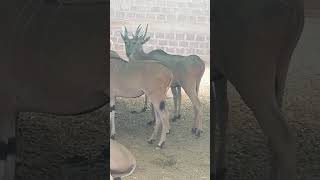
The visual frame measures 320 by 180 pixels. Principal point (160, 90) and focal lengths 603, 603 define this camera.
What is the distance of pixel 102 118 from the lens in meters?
1.41

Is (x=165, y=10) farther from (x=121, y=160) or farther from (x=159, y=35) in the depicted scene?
(x=121, y=160)

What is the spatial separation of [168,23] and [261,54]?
0.24 metres

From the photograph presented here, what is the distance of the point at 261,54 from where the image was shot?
1.11 meters

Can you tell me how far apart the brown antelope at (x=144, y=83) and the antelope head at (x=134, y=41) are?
0.02 m

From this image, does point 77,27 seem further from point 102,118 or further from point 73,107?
point 102,118

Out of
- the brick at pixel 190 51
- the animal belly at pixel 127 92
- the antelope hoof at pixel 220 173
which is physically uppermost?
the brick at pixel 190 51

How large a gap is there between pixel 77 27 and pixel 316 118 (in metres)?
0.57

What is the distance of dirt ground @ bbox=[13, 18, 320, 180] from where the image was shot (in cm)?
97

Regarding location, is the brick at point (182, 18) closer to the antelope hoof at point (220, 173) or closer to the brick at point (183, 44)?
the brick at point (183, 44)

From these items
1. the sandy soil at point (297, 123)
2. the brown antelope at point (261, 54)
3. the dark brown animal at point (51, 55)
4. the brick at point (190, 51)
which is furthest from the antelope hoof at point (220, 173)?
the brick at point (190, 51)

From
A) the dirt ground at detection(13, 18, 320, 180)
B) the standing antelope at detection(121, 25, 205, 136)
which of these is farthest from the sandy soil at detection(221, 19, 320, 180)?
the standing antelope at detection(121, 25, 205, 136)

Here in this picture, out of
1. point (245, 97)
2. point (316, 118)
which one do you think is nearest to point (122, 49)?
point (245, 97)

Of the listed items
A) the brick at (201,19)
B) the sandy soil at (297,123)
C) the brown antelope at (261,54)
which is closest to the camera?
the brick at (201,19)

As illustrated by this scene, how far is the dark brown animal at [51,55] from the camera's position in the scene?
3.83ft
